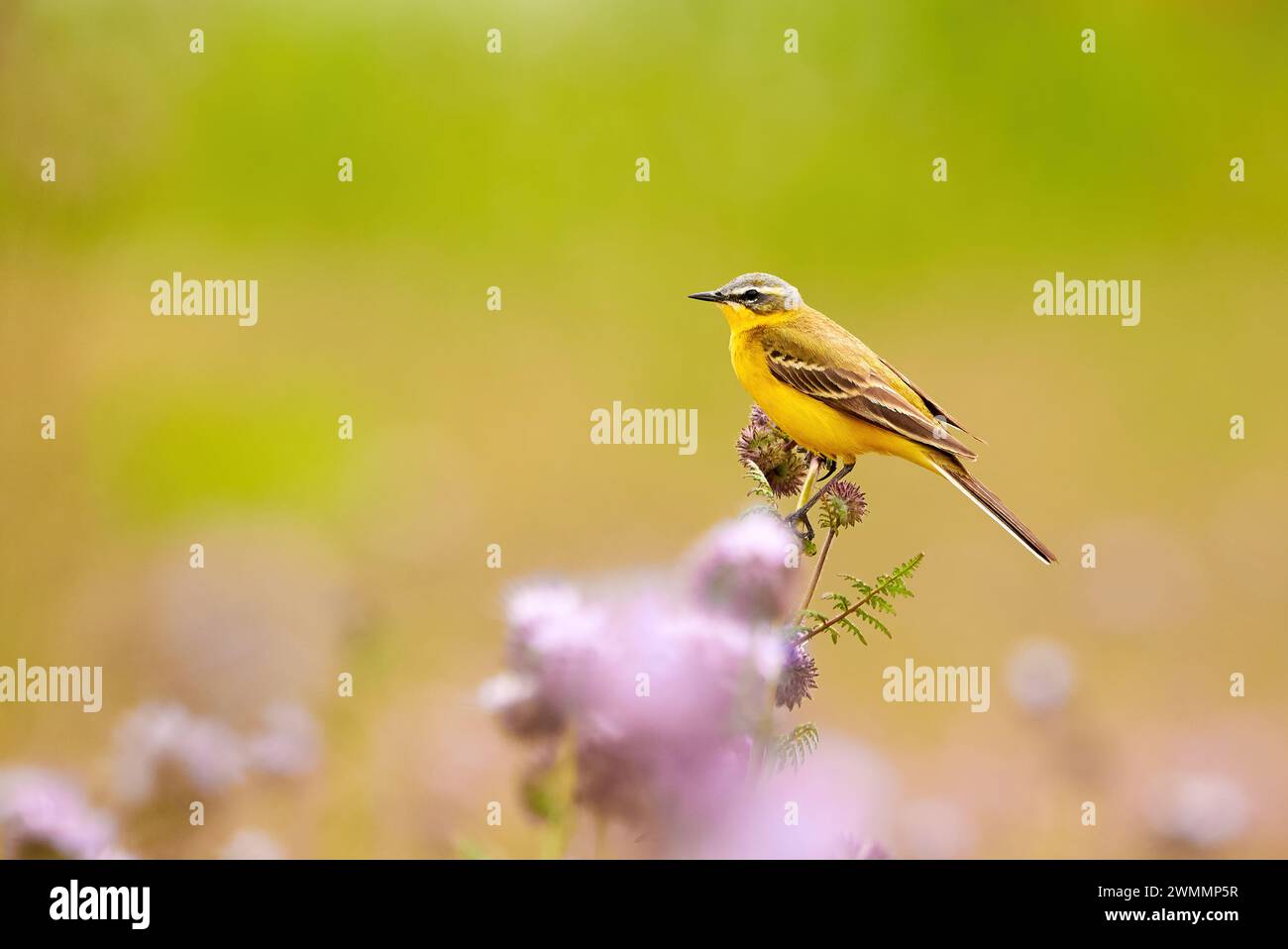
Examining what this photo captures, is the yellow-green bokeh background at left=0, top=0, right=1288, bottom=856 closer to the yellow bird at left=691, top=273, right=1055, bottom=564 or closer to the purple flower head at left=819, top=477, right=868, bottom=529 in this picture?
the yellow bird at left=691, top=273, right=1055, bottom=564

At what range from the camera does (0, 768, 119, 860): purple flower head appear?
6.95ft

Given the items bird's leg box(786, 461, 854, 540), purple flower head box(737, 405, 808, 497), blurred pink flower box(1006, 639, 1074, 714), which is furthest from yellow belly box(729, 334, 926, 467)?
blurred pink flower box(1006, 639, 1074, 714)

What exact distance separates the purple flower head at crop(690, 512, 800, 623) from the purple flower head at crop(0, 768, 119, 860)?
965 millimetres

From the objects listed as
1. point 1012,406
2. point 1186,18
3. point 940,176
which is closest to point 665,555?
point 1012,406

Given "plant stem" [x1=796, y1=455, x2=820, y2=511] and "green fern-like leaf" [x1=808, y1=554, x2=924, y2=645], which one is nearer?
"green fern-like leaf" [x1=808, y1=554, x2=924, y2=645]

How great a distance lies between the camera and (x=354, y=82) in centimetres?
1277

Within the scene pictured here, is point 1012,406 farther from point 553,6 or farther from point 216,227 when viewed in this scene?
point 216,227

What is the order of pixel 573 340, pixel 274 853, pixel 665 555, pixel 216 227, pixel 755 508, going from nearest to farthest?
pixel 755 508 < pixel 274 853 < pixel 665 555 < pixel 573 340 < pixel 216 227

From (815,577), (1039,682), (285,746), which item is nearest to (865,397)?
(815,577)

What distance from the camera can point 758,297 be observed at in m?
3.48

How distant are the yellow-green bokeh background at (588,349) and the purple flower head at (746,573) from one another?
106cm

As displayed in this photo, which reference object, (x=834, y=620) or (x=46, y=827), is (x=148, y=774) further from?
(x=834, y=620)

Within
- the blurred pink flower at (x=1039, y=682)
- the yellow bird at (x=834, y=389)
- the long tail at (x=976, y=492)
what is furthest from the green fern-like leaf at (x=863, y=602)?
the blurred pink flower at (x=1039, y=682)

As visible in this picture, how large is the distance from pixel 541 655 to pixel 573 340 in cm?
954
